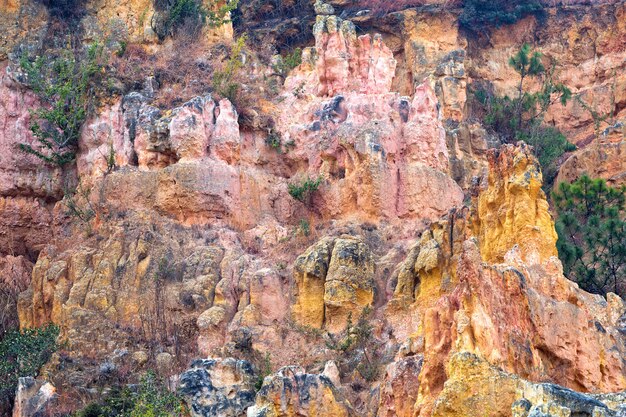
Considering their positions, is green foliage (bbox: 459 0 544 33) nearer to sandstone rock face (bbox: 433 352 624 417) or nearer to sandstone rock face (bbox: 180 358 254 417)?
sandstone rock face (bbox: 180 358 254 417)

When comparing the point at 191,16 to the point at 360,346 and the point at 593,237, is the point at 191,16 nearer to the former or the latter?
the point at 593,237

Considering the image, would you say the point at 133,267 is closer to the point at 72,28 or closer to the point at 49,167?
the point at 49,167

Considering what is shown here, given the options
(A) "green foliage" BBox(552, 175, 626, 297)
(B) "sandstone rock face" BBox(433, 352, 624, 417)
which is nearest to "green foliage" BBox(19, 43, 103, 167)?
(A) "green foliage" BBox(552, 175, 626, 297)

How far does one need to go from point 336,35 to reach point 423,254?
41.3ft

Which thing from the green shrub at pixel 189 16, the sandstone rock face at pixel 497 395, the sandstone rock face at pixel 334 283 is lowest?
the sandstone rock face at pixel 497 395

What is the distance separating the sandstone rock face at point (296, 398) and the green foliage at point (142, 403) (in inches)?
104

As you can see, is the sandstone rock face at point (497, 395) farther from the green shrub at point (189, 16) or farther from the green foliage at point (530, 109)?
the green shrub at point (189, 16)

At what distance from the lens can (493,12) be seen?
53.4 metres

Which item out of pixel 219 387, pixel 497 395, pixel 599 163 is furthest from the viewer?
pixel 599 163

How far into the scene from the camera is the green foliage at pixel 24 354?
3659cm

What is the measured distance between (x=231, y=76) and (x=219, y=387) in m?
14.9

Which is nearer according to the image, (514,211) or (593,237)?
(514,211)

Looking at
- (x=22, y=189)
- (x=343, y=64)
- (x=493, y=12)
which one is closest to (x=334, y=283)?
(x=343, y=64)

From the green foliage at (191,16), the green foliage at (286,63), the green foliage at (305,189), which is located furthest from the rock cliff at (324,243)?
the green foliage at (286,63)
